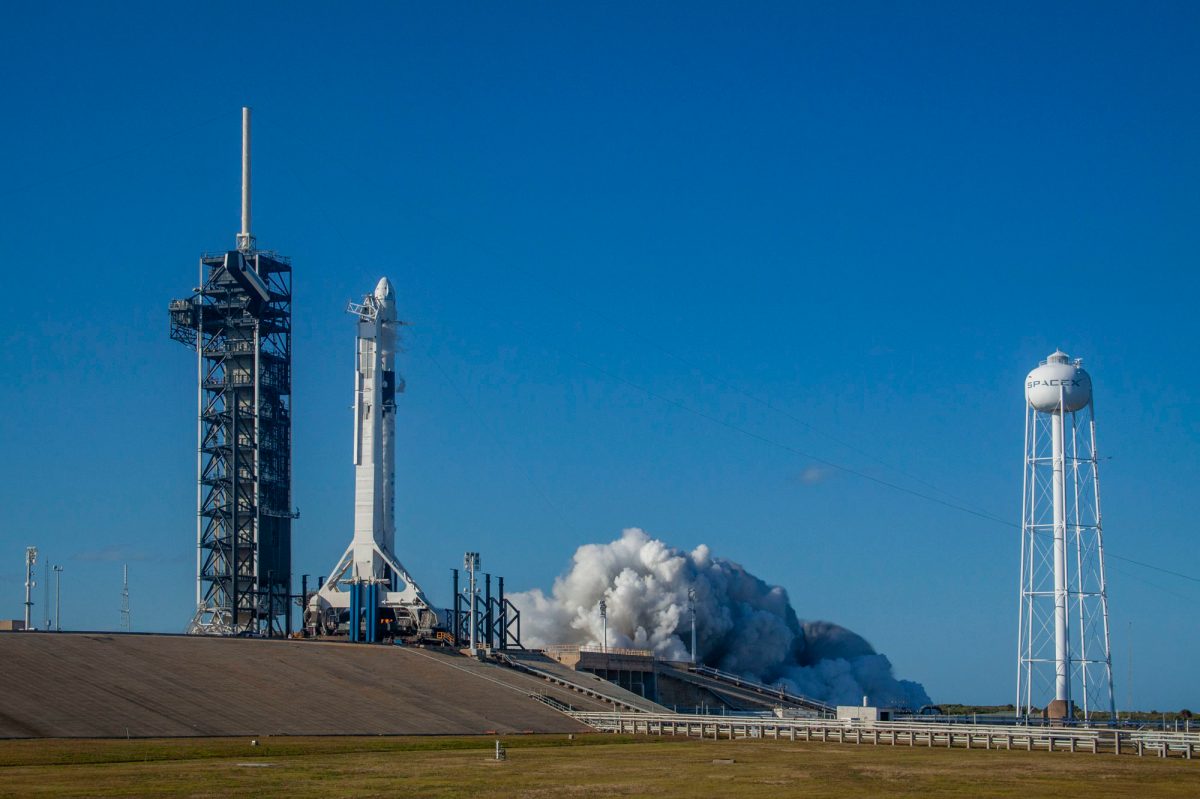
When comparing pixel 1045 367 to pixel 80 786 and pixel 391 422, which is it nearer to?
pixel 391 422

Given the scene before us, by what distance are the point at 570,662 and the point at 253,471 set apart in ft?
86.0

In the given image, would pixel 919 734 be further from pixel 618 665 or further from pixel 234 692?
pixel 618 665

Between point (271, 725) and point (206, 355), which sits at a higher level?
point (206, 355)

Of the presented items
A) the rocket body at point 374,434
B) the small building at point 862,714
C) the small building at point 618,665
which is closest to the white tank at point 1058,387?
the small building at point 862,714

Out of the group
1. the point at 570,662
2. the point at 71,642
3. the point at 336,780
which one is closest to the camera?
the point at 336,780

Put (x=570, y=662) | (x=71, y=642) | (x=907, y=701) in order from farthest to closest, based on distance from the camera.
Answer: (x=907, y=701)
(x=570, y=662)
(x=71, y=642)

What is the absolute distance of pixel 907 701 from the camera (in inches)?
5167

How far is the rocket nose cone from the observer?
106500mm

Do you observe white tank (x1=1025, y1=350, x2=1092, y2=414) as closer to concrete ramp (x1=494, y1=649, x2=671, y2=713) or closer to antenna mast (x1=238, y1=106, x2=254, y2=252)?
concrete ramp (x1=494, y1=649, x2=671, y2=713)

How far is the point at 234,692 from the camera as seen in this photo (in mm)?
64250

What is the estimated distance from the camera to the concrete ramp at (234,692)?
183 ft

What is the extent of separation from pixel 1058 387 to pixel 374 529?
45591mm

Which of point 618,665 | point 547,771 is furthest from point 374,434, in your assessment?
point 547,771

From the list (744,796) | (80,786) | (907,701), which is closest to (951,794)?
(744,796)
